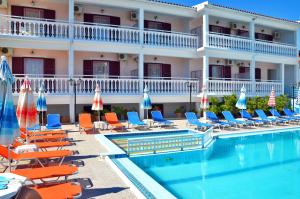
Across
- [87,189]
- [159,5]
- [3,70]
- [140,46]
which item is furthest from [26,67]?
[87,189]

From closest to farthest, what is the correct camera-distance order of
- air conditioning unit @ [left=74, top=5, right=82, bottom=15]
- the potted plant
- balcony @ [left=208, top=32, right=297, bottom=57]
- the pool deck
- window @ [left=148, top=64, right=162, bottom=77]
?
1. the pool deck
2. air conditioning unit @ [left=74, top=5, right=82, bottom=15]
3. balcony @ [left=208, top=32, right=297, bottom=57]
4. the potted plant
5. window @ [left=148, top=64, right=162, bottom=77]

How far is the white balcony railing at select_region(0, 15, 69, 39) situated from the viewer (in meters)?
14.4

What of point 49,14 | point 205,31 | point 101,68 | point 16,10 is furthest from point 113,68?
point 205,31

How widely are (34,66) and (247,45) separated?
50.1ft

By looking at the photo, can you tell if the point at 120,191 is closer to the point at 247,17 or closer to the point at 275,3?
the point at 275,3

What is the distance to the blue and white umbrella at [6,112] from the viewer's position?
531 cm

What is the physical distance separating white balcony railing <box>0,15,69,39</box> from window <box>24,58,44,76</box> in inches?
69.6

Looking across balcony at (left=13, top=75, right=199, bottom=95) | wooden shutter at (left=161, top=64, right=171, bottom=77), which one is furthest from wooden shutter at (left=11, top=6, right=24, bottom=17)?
wooden shutter at (left=161, top=64, right=171, bottom=77)

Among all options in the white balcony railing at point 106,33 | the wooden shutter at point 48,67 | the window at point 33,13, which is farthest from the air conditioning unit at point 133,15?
the wooden shutter at point 48,67

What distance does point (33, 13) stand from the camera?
54.3 feet

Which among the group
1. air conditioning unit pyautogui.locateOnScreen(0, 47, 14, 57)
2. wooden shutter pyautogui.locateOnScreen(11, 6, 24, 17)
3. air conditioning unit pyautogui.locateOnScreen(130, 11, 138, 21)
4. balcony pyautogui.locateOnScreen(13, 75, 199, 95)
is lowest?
balcony pyautogui.locateOnScreen(13, 75, 199, 95)

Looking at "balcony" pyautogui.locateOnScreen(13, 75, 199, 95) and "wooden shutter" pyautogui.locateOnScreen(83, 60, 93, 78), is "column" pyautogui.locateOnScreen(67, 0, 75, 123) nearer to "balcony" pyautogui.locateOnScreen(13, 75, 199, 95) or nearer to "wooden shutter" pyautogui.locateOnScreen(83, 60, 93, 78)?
"balcony" pyautogui.locateOnScreen(13, 75, 199, 95)

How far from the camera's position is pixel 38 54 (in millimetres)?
16625

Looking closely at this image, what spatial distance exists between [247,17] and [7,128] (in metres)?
19.8
